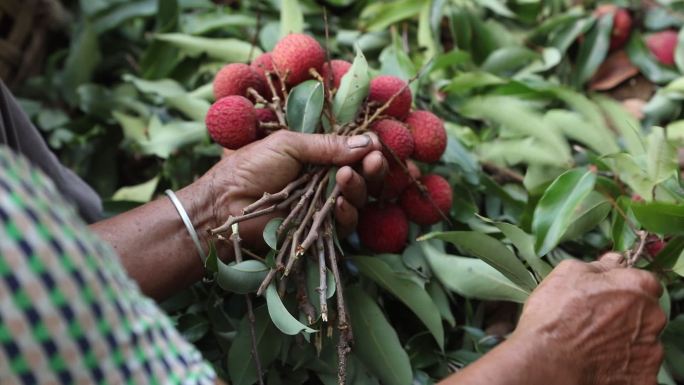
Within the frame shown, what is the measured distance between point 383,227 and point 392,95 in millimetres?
175

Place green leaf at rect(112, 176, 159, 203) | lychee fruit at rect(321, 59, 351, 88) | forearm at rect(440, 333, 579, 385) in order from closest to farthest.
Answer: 1. forearm at rect(440, 333, 579, 385)
2. lychee fruit at rect(321, 59, 351, 88)
3. green leaf at rect(112, 176, 159, 203)

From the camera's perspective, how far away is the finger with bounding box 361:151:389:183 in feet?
2.82

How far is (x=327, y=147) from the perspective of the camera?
88 cm

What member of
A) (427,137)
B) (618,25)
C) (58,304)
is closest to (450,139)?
(427,137)

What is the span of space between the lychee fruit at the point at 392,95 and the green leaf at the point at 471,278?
18 cm

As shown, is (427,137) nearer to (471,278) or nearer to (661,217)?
(471,278)

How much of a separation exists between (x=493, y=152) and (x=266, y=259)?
Answer: 18.0 inches

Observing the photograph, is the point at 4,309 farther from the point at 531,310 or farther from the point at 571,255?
the point at 571,255

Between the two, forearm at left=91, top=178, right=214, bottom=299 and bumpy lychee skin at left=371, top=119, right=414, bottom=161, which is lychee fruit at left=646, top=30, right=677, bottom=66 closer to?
bumpy lychee skin at left=371, top=119, right=414, bottom=161

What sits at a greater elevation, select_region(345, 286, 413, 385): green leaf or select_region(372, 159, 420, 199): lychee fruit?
select_region(372, 159, 420, 199): lychee fruit

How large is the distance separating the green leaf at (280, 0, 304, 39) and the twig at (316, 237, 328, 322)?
469 mm

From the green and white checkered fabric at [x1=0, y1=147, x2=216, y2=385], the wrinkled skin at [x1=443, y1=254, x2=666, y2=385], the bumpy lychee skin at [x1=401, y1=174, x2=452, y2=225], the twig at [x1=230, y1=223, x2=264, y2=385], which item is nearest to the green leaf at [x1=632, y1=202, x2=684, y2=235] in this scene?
the wrinkled skin at [x1=443, y1=254, x2=666, y2=385]

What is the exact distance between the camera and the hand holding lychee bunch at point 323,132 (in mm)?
877

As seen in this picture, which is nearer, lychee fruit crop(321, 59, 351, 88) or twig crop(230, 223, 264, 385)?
twig crop(230, 223, 264, 385)
